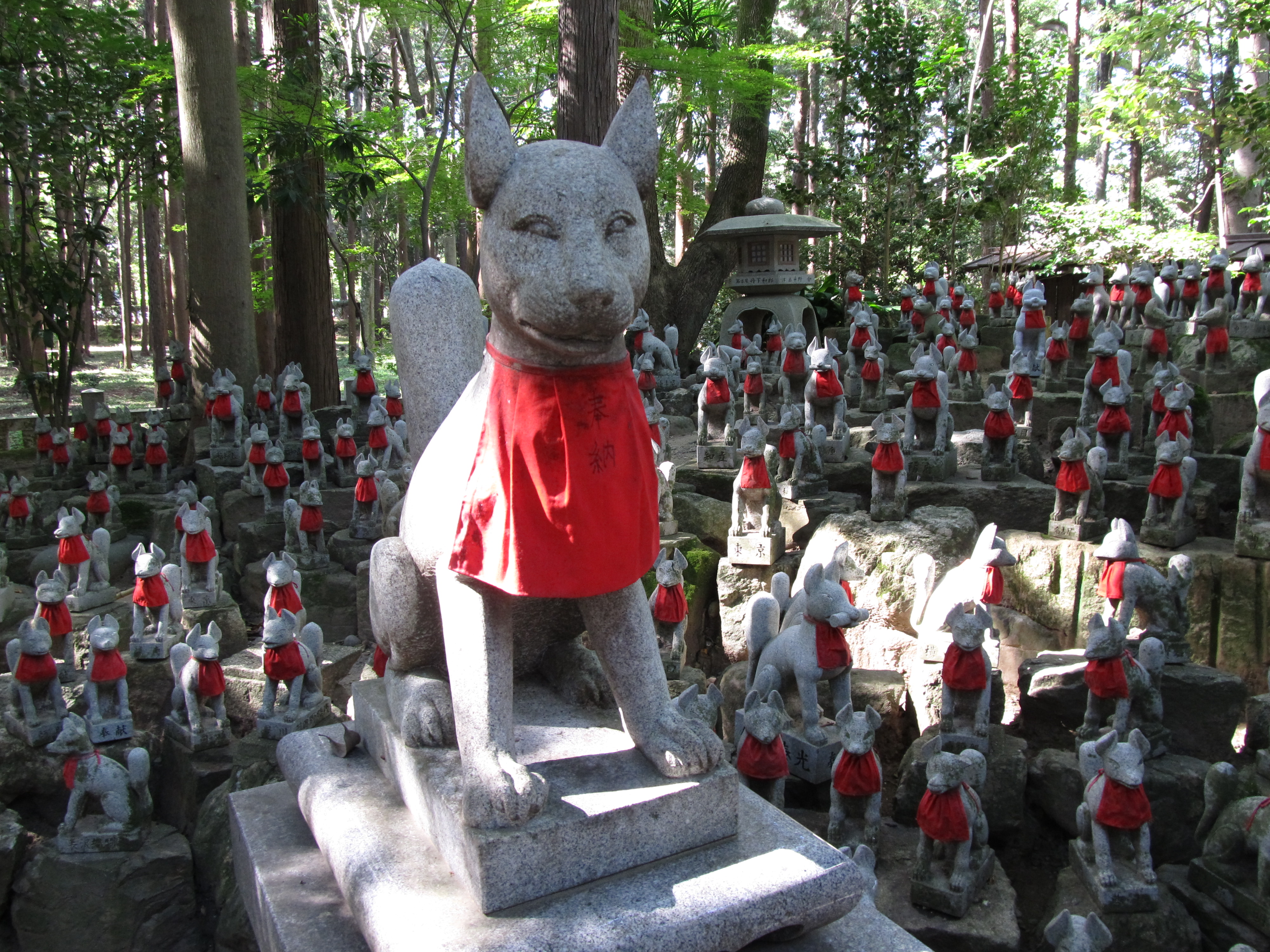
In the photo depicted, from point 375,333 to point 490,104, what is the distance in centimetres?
2340

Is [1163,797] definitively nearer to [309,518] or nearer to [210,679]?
[210,679]

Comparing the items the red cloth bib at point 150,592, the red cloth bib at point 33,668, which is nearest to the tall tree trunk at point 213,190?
the red cloth bib at point 150,592

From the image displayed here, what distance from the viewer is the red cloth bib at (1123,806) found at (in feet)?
11.2

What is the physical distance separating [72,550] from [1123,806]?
550 cm

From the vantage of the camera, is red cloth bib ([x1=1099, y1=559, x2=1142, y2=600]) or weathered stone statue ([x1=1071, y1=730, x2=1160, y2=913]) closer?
weathered stone statue ([x1=1071, y1=730, x2=1160, y2=913])

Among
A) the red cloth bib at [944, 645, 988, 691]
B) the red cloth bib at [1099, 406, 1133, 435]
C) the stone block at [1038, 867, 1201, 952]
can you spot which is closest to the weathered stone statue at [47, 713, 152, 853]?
the red cloth bib at [944, 645, 988, 691]

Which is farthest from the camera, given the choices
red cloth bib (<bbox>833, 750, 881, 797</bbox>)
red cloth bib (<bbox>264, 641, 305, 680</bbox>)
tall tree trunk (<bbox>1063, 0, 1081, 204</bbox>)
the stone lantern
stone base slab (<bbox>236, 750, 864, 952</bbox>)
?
tall tree trunk (<bbox>1063, 0, 1081, 204</bbox>)

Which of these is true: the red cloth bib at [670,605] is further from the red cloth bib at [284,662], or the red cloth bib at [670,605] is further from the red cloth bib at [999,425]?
the red cloth bib at [999,425]

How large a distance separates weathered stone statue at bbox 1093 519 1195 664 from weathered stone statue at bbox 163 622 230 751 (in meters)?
4.10

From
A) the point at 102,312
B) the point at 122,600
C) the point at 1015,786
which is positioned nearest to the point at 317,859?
the point at 1015,786

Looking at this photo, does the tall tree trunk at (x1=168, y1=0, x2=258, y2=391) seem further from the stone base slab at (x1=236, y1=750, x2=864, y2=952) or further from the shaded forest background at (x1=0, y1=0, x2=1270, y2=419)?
the stone base slab at (x1=236, y1=750, x2=864, y2=952)

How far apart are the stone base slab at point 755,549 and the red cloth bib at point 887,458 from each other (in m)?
0.79

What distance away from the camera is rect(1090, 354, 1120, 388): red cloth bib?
20.4 feet

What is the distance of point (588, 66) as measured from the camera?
302 inches
